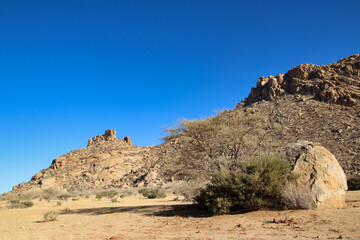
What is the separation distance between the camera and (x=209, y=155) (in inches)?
589

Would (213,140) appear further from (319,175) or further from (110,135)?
(110,135)

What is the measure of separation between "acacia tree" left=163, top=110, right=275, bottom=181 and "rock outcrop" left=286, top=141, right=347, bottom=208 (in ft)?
10.9

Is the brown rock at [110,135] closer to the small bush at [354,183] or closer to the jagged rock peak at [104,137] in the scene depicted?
the jagged rock peak at [104,137]

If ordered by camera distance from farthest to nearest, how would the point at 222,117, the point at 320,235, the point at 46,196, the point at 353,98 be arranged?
1. the point at 353,98
2. the point at 46,196
3. the point at 222,117
4. the point at 320,235

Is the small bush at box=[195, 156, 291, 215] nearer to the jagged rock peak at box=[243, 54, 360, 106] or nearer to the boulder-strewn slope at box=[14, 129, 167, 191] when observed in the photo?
the boulder-strewn slope at box=[14, 129, 167, 191]

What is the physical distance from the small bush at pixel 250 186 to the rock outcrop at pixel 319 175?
680 millimetres

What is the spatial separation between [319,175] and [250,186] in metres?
3.03

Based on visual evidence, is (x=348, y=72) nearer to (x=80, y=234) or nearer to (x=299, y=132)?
(x=299, y=132)

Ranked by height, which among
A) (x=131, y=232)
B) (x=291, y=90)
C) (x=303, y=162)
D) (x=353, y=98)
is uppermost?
(x=291, y=90)

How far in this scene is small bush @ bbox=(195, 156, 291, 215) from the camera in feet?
34.3

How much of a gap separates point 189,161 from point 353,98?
140 ft

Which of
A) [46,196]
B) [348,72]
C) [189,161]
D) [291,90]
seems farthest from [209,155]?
[348,72]

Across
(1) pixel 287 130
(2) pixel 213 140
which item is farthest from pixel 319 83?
(2) pixel 213 140

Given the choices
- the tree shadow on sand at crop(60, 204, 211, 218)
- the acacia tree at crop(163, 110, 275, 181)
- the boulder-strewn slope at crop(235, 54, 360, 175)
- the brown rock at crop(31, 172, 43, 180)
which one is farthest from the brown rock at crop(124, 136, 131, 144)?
the acacia tree at crop(163, 110, 275, 181)
